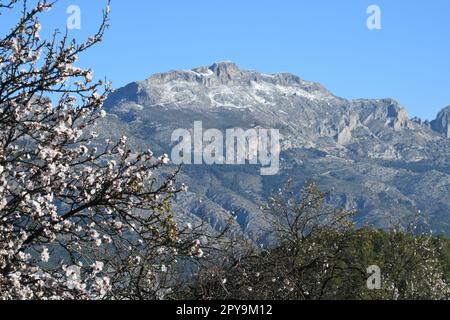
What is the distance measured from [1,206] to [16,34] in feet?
13.1

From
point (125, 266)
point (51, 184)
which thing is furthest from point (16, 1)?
point (125, 266)

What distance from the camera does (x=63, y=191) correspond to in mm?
15664

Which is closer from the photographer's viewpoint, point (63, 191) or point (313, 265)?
point (63, 191)

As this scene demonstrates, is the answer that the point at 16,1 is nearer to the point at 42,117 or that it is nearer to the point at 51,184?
the point at 42,117

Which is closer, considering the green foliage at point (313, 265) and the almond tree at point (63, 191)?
the almond tree at point (63, 191)

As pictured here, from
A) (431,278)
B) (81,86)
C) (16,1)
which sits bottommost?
(431,278)

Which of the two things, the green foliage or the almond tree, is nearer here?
the almond tree

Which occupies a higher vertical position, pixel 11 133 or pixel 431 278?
pixel 11 133

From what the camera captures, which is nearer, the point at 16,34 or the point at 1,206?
the point at 1,206

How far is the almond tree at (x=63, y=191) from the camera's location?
14.3m

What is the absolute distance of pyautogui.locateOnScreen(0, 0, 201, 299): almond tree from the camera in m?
14.3
